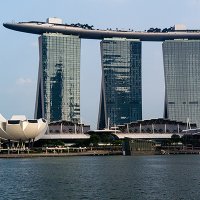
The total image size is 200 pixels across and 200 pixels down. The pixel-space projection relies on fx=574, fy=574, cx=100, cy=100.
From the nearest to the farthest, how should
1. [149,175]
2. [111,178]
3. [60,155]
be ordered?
[111,178], [149,175], [60,155]

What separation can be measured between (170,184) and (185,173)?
775 inches

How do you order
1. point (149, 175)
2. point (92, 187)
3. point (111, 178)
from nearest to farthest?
point (92, 187), point (111, 178), point (149, 175)

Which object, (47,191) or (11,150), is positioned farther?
(11,150)

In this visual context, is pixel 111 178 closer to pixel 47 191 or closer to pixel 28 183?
pixel 28 183

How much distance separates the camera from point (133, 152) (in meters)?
185

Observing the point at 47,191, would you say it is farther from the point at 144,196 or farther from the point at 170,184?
the point at 170,184

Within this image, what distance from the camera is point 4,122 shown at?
655 feet

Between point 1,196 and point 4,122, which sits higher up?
point 4,122

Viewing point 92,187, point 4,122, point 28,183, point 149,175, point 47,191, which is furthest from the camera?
point 4,122

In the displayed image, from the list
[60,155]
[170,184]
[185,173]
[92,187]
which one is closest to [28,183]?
[92,187]

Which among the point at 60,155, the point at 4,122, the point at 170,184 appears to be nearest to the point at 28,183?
the point at 170,184

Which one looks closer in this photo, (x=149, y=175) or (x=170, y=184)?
(x=170, y=184)

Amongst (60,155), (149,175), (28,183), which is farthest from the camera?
(60,155)

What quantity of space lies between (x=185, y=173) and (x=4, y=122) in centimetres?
Result: 11667
